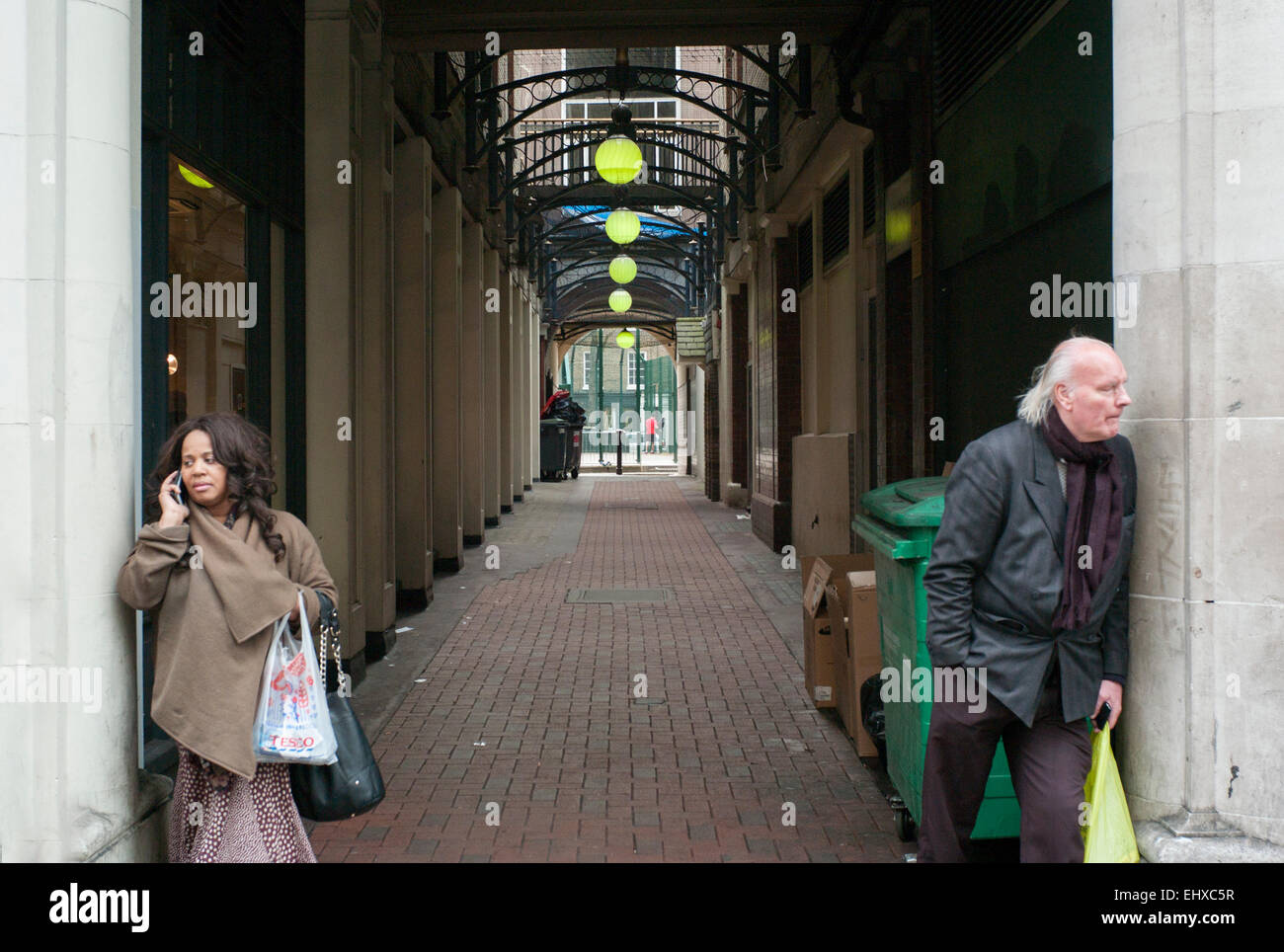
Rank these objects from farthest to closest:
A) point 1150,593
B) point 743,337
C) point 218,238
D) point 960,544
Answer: point 743,337, point 218,238, point 1150,593, point 960,544

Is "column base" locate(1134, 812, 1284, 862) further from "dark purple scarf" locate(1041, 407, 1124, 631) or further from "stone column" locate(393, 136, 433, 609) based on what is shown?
"stone column" locate(393, 136, 433, 609)

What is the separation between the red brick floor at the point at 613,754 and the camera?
452 cm

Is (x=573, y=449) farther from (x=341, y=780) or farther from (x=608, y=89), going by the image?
(x=341, y=780)

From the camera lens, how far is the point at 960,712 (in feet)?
10.7

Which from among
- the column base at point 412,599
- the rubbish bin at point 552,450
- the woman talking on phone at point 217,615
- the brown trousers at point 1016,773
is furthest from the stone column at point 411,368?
the rubbish bin at point 552,450

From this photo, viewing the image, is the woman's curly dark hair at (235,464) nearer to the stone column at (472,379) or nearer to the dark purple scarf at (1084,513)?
the dark purple scarf at (1084,513)

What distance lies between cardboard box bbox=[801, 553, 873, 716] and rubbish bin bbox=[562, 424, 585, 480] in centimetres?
2470

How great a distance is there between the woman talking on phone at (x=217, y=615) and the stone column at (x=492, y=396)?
43.1 feet

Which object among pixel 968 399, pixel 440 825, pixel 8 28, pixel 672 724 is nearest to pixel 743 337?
pixel 968 399

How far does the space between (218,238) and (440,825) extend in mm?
3337

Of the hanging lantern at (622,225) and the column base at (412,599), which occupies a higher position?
the hanging lantern at (622,225)

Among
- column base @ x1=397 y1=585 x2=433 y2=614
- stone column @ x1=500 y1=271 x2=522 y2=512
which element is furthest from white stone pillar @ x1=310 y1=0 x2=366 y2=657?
stone column @ x1=500 y1=271 x2=522 y2=512

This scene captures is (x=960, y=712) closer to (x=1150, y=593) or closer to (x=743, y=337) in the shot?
(x=1150, y=593)

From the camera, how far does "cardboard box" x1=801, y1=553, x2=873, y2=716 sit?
221 inches
